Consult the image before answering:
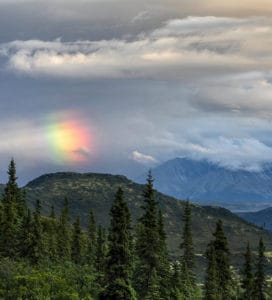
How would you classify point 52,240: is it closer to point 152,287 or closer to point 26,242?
point 26,242

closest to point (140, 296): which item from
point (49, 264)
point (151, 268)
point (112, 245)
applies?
point (151, 268)

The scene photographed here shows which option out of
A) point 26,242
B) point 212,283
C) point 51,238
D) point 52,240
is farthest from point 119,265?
point 51,238

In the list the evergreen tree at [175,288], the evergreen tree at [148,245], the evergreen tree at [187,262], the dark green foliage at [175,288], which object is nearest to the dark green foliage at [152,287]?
the evergreen tree at [148,245]

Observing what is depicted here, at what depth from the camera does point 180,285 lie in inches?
4806

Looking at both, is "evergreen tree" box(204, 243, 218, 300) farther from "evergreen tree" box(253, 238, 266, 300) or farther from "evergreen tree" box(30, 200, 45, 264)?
"evergreen tree" box(30, 200, 45, 264)

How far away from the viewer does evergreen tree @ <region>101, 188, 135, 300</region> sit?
3280 inches

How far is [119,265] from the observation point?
3273 inches

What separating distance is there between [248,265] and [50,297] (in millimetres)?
43098

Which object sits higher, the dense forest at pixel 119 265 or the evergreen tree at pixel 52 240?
the dense forest at pixel 119 265

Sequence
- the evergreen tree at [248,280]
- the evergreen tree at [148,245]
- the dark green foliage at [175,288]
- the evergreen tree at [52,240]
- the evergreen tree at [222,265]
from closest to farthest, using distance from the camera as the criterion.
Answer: the evergreen tree at [148,245], the evergreen tree at [222,265], the dark green foliage at [175,288], the evergreen tree at [248,280], the evergreen tree at [52,240]

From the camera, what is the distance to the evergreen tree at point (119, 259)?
8331 centimetres

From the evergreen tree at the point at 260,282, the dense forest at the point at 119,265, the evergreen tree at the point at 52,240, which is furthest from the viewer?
the evergreen tree at the point at 52,240

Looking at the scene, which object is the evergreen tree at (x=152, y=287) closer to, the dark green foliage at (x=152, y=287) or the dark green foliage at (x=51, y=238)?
the dark green foliage at (x=152, y=287)

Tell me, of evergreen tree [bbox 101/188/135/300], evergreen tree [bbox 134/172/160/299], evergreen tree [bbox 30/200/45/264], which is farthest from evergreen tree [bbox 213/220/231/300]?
evergreen tree [bbox 30/200/45/264]
